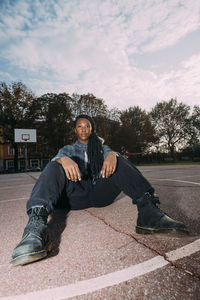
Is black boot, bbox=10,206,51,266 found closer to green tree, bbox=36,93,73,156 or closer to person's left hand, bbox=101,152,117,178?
person's left hand, bbox=101,152,117,178

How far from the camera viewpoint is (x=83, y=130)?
255 cm

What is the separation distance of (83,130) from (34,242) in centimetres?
162

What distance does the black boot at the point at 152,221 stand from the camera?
1440 mm

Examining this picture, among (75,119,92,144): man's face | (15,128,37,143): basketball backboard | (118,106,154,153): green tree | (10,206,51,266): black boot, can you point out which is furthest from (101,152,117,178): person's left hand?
(118,106,154,153): green tree

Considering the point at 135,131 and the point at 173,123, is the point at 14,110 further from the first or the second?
the point at 173,123

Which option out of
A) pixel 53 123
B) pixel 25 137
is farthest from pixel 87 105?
pixel 25 137

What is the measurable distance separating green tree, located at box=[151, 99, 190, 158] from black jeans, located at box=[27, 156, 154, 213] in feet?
122

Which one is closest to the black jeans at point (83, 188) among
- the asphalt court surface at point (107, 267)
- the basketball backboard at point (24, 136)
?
the asphalt court surface at point (107, 267)

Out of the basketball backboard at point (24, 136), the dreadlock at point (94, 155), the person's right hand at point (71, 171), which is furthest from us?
the basketball backboard at point (24, 136)

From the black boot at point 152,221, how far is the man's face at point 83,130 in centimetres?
116

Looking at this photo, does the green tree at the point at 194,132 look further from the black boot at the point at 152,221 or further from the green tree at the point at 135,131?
the black boot at the point at 152,221

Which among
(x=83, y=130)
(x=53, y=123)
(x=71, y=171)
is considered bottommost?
(x=71, y=171)

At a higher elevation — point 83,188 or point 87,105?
point 87,105

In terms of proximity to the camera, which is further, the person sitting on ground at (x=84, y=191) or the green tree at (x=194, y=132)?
the green tree at (x=194, y=132)
